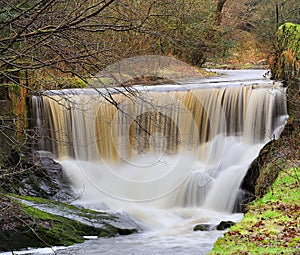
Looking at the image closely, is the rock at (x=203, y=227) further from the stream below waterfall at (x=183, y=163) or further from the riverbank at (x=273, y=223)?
the riverbank at (x=273, y=223)

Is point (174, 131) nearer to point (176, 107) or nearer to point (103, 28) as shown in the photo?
point (176, 107)

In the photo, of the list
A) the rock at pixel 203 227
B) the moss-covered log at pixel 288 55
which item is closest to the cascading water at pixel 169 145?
the moss-covered log at pixel 288 55

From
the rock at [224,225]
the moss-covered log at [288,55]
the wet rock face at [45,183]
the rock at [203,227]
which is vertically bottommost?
the rock at [203,227]

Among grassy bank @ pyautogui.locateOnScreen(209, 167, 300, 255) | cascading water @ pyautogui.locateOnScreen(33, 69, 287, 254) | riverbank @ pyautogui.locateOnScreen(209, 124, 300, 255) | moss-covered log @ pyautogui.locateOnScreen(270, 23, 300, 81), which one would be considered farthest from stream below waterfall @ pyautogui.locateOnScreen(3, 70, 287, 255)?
grassy bank @ pyautogui.locateOnScreen(209, 167, 300, 255)

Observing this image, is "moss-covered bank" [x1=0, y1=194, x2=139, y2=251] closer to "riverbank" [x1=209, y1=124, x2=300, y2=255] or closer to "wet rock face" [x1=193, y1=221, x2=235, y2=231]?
"wet rock face" [x1=193, y1=221, x2=235, y2=231]

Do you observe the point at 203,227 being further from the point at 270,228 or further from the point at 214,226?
the point at 270,228

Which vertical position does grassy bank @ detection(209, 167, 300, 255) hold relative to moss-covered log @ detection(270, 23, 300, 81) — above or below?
below

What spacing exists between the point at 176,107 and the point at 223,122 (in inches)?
47.1

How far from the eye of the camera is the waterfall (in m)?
11.2

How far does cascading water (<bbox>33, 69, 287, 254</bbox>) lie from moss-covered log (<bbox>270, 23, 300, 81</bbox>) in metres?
0.56

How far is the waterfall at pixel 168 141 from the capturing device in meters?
11.2

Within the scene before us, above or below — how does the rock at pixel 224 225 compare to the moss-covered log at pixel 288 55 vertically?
below

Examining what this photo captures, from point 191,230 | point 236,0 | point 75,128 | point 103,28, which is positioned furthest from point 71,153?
point 236,0

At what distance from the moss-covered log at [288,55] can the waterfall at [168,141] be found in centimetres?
52
